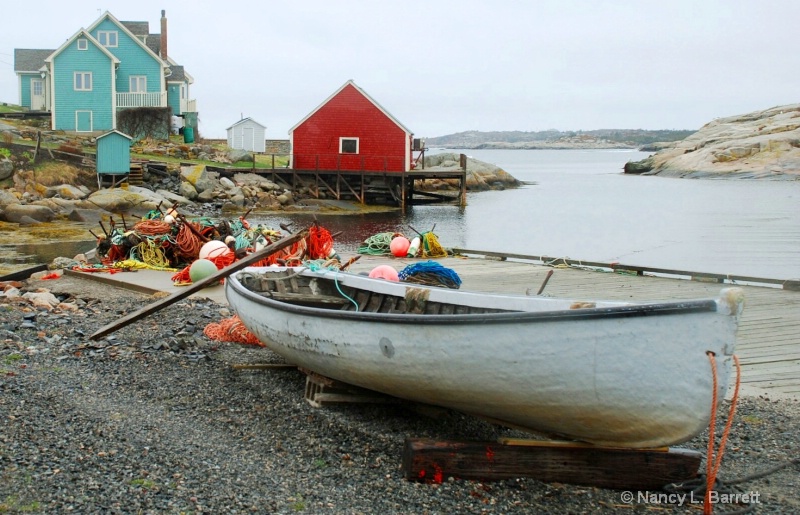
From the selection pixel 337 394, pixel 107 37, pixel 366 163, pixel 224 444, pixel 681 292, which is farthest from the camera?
pixel 107 37

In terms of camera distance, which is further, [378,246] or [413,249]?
[378,246]

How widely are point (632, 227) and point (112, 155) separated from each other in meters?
24.2

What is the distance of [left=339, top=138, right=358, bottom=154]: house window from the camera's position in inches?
1722

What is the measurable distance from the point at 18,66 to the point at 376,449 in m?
53.4

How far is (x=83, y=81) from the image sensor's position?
46156mm

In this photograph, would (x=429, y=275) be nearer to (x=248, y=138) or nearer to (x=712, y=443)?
(x=712, y=443)

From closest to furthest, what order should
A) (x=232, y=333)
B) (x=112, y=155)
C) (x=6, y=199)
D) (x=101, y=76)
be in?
1. (x=232, y=333)
2. (x=6, y=199)
3. (x=112, y=155)
4. (x=101, y=76)

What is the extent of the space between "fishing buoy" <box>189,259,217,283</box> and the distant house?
101 ft

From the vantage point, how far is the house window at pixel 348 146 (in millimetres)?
43750

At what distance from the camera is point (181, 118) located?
51719 mm

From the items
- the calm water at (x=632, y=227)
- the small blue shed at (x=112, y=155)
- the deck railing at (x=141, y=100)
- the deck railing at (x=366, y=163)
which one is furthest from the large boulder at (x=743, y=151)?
the small blue shed at (x=112, y=155)

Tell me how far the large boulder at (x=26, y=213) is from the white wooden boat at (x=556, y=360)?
2458 centimetres

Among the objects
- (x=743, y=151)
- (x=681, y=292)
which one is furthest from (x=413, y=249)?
(x=743, y=151)

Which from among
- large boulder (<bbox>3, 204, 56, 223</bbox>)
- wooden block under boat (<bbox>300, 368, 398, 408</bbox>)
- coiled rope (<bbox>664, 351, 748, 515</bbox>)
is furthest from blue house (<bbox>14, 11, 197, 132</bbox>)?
coiled rope (<bbox>664, 351, 748, 515</bbox>)
